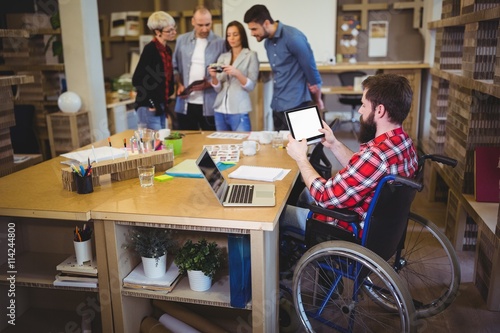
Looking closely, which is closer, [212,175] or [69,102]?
A: [212,175]

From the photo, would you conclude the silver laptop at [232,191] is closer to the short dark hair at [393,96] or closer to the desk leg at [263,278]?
the desk leg at [263,278]

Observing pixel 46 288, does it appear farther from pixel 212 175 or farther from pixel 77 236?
pixel 212 175

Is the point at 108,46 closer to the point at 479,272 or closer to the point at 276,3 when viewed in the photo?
the point at 276,3

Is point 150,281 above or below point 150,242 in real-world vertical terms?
below

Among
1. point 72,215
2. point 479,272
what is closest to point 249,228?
point 72,215

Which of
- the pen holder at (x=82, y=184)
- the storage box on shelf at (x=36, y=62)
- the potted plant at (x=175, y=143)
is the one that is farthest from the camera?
the storage box on shelf at (x=36, y=62)

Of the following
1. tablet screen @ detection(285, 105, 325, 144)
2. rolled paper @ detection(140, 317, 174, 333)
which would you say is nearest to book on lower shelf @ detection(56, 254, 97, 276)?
rolled paper @ detection(140, 317, 174, 333)

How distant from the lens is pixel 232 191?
78.5 inches

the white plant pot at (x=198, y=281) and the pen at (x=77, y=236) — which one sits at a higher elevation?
the pen at (x=77, y=236)

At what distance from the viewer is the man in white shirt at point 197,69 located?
3.76 meters

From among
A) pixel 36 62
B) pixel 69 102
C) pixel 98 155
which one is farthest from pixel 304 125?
pixel 36 62

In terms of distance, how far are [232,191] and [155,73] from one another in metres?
2.01

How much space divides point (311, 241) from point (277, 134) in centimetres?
106

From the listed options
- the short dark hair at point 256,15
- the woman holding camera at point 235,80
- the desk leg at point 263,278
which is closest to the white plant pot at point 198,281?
the desk leg at point 263,278
